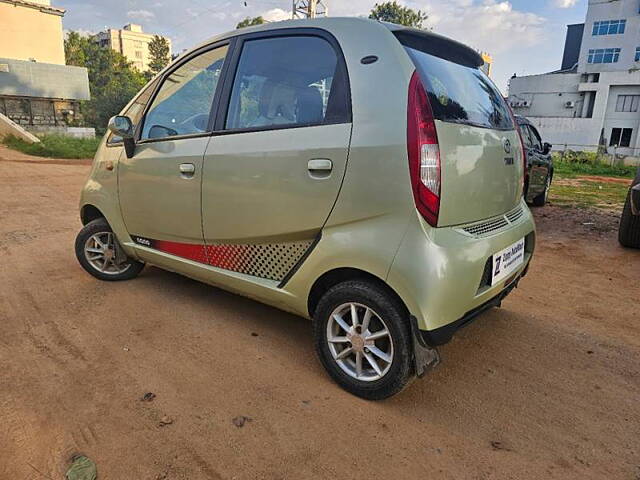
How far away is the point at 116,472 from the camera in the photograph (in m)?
1.67

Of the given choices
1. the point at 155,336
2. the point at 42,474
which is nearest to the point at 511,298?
the point at 155,336

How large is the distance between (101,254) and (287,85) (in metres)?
2.34

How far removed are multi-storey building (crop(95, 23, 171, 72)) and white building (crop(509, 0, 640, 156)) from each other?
7155 cm

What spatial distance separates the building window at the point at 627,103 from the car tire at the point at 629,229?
33987 mm

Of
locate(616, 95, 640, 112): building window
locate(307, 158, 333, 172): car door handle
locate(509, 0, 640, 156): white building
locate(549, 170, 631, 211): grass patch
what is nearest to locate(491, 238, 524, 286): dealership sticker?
locate(307, 158, 333, 172): car door handle

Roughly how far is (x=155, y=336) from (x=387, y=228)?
1.74m

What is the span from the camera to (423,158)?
6.00ft

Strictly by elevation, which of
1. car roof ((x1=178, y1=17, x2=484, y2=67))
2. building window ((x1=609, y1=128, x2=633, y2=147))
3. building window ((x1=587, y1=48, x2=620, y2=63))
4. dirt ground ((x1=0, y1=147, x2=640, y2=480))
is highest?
building window ((x1=587, y1=48, x2=620, y2=63))

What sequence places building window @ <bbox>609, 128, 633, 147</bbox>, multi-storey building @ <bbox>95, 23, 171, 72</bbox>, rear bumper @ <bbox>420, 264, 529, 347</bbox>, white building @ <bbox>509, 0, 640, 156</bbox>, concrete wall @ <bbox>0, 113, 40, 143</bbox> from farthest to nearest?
multi-storey building @ <bbox>95, 23, 171, 72</bbox> → building window @ <bbox>609, 128, 633, 147</bbox> → white building @ <bbox>509, 0, 640, 156</bbox> → concrete wall @ <bbox>0, 113, 40, 143</bbox> → rear bumper @ <bbox>420, 264, 529, 347</bbox>

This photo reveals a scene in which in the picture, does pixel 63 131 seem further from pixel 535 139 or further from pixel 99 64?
pixel 99 64

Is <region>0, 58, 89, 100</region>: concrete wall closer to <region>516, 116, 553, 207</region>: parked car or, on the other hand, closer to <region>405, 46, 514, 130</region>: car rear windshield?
<region>516, 116, 553, 207</region>: parked car

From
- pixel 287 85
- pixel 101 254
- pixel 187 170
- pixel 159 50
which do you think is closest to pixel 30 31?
pixel 101 254

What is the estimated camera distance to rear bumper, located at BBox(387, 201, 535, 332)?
181 centimetres

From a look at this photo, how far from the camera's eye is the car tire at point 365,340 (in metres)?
1.95
